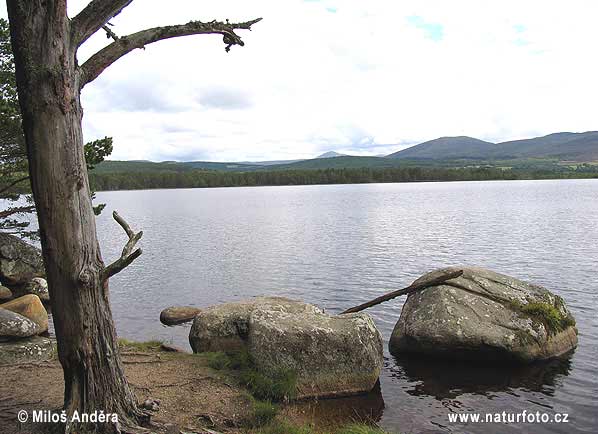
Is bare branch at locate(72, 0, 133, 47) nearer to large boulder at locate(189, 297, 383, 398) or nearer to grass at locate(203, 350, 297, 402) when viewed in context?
large boulder at locate(189, 297, 383, 398)

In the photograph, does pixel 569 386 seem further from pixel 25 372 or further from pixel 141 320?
pixel 141 320

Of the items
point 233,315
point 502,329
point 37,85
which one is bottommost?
point 502,329

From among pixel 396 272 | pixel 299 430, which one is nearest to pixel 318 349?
pixel 299 430

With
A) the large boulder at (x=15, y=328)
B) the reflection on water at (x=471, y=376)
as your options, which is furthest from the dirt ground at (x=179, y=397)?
the large boulder at (x=15, y=328)

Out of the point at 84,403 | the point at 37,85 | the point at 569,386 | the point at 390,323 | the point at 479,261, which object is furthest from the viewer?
the point at 479,261

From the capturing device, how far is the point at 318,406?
37.3ft

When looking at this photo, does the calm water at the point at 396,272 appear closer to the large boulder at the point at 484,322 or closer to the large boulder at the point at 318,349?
the large boulder at the point at 484,322

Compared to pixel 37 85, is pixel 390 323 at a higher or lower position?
lower

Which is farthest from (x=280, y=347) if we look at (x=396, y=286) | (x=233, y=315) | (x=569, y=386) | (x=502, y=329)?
(x=396, y=286)

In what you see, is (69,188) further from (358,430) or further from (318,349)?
(318,349)

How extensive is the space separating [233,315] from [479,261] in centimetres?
2110

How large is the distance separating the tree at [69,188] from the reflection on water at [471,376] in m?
8.35

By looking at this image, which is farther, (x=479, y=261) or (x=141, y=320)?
(x=479, y=261)

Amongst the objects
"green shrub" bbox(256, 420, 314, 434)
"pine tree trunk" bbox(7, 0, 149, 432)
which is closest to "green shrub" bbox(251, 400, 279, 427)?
"green shrub" bbox(256, 420, 314, 434)
